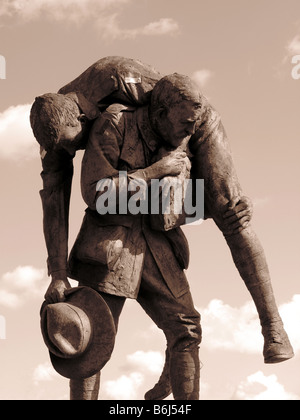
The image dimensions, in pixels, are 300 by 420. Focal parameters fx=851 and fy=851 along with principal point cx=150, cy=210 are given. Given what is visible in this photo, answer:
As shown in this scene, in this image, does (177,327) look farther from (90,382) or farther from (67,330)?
(67,330)

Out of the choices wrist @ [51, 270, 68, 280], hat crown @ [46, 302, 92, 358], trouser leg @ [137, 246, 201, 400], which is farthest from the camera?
wrist @ [51, 270, 68, 280]

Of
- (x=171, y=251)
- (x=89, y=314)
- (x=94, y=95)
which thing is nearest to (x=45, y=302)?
(x=89, y=314)

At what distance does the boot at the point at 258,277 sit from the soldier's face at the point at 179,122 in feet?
3.22

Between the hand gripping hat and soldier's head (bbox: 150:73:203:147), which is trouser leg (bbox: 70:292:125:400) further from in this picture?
soldier's head (bbox: 150:73:203:147)

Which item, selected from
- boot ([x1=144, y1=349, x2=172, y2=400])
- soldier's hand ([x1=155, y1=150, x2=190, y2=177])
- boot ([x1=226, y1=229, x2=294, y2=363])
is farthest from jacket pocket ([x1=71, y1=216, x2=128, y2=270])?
boot ([x1=144, y1=349, x2=172, y2=400])

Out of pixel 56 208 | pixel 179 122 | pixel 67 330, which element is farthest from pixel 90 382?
pixel 179 122

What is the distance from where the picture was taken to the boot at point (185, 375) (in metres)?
6.99

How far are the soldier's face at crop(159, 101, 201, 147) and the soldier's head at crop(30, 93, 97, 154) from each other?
Answer: 630 mm

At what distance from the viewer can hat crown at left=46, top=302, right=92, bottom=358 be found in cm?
662

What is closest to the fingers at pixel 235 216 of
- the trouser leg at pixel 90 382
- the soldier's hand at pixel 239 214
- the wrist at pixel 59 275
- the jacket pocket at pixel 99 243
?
the soldier's hand at pixel 239 214

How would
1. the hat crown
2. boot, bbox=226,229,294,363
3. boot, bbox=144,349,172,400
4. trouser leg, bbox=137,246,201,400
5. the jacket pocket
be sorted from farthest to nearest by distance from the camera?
boot, bbox=144,349,172,400
boot, bbox=226,229,294,363
trouser leg, bbox=137,246,201,400
the jacket pocket
the hat crown

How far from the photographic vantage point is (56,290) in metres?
7.02

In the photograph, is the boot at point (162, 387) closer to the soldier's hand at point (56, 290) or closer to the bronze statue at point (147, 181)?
the bronze statue at point (147, 181)
